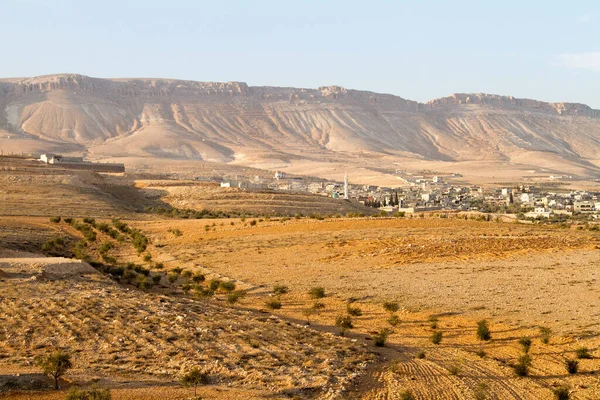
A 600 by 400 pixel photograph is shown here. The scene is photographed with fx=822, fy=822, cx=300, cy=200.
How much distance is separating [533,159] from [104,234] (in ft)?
527

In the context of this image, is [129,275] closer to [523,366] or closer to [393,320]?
[393,320]

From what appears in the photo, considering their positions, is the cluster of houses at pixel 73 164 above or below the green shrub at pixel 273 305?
above

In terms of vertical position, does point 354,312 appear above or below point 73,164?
below

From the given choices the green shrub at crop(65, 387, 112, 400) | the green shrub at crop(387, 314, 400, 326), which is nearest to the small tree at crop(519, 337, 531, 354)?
the green shrub at crop(387, 314, 400, 326)

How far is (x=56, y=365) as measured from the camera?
11.2 m

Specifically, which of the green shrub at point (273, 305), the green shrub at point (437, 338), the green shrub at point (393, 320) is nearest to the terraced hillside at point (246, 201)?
the green shrub at point (273, 305)

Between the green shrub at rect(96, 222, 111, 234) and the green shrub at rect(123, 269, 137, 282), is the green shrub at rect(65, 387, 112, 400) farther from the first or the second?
the green shrub at rect(96, 222, 111, 234)

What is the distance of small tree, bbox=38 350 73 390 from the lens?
11086mm

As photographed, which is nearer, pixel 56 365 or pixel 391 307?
pixel 56 365

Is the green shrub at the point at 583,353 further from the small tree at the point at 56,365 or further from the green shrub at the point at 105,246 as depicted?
the green shrub at the point at 105,246

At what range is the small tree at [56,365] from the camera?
11.1m

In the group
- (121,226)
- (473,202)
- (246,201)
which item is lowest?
(473,202)

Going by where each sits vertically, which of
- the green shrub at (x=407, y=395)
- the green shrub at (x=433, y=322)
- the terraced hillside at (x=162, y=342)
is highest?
the terraced hillside at (x=162, y=342)

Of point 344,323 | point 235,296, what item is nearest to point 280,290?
point 235,296
